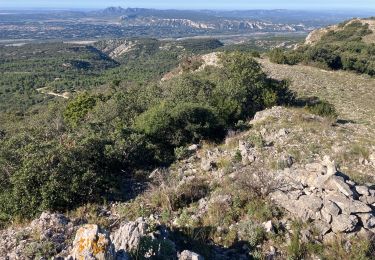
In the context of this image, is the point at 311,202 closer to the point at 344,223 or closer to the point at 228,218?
the point at 344,223

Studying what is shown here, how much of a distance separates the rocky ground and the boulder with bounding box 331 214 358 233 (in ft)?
0.07

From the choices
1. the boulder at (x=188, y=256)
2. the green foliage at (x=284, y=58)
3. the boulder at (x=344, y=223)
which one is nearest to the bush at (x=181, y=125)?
the boulder at (x=344, y=223)

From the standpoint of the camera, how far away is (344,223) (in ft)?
26.1

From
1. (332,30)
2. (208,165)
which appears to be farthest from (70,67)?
(208,165)

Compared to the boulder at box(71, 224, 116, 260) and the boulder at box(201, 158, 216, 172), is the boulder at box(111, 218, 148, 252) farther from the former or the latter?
the boulder at box(201, 158, 216, 172)

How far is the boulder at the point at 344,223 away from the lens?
7.93 meters

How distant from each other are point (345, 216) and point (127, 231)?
462cm

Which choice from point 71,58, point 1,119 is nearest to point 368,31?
point 1,119

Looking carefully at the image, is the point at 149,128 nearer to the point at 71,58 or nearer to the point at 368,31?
the point at 368,31

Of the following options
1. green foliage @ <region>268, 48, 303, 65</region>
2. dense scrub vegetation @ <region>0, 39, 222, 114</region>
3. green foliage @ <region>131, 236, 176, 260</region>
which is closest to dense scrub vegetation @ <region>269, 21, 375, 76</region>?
green foliage @ <region>268, 48, 303, 65</region>

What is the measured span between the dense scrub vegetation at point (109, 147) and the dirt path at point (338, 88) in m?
5.44

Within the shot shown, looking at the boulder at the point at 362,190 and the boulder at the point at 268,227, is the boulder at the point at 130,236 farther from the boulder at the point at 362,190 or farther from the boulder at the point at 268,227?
the boulder at the point at 362,190

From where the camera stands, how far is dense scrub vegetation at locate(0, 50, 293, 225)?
9.82 meters

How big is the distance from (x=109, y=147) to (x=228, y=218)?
4979 millimetres
